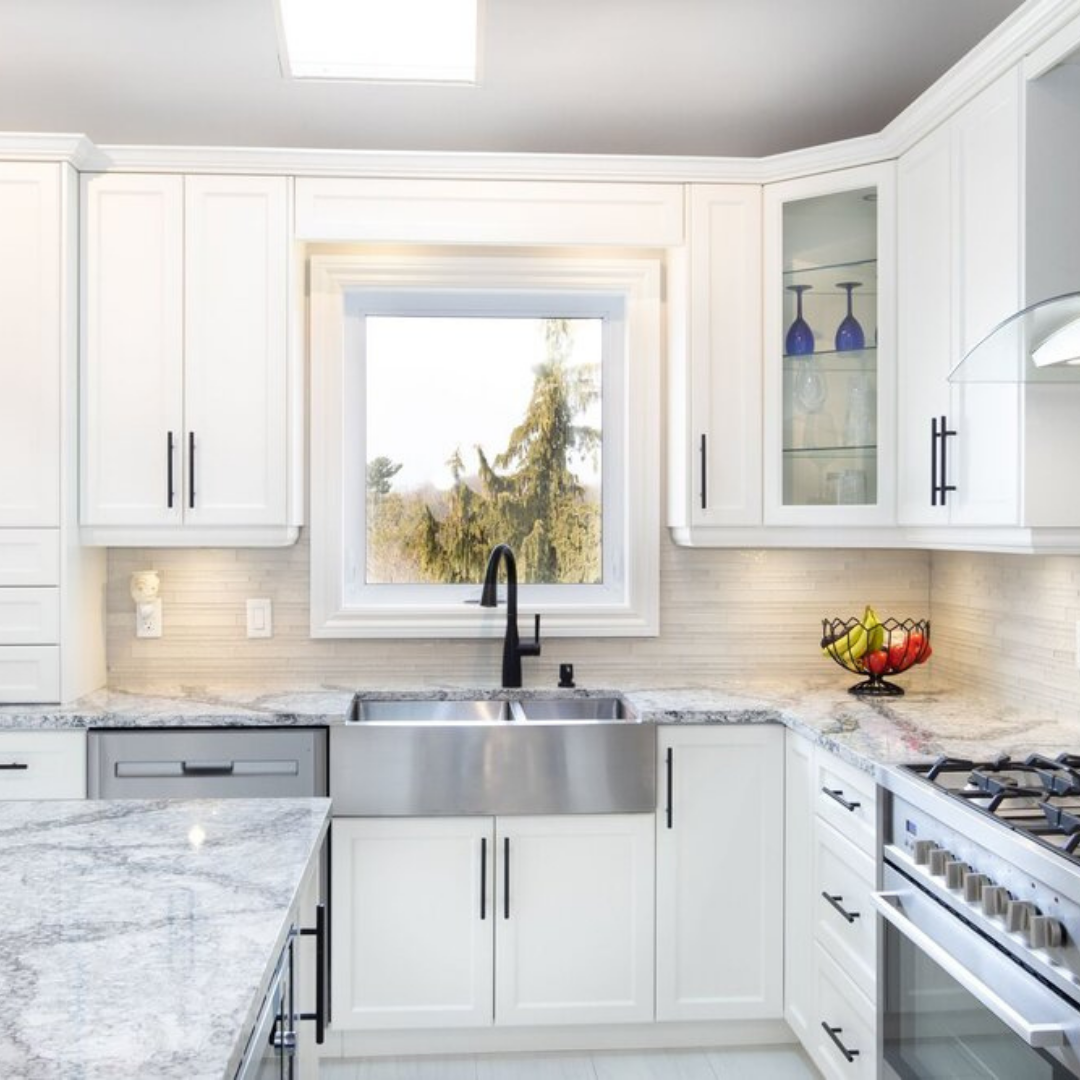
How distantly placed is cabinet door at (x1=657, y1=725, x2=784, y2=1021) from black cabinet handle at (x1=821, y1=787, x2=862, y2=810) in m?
0.32

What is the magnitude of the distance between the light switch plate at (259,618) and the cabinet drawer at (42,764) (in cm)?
67

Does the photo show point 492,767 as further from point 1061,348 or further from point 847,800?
point 1061,348

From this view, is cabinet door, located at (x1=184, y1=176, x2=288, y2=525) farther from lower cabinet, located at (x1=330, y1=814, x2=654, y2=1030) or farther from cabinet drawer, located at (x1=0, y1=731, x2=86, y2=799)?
lower cabinet, located at (x1=330, y1=814, x2=654, y2=1030)

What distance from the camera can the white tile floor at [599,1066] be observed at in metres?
2.89

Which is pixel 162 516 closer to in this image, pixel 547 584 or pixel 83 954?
pixel 547 584

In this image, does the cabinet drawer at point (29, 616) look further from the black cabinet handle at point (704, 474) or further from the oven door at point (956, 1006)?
the oven door at point (956, 1006)

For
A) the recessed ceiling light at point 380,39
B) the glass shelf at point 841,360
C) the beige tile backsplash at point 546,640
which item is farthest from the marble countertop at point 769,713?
the recessed ceiling light at point 380,39

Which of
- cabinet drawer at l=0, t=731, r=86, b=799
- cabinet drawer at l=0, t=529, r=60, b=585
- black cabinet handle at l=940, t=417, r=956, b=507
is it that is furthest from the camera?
cabinet drawer at l=0, t=529, r=60, b=585

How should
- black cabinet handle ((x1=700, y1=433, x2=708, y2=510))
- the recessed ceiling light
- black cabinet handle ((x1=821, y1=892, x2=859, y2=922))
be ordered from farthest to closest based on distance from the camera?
black cabinet handle ((x1=700, y1=433, x2=708, y2=510)) < black cabinet handle ((x1=821, y1=892, x2=859, y2=922)) < the recessed ceiling light

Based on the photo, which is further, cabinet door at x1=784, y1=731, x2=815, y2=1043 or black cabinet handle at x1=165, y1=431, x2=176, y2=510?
black cabinet handle at x1=165, y1=431, x2=176, y2=510

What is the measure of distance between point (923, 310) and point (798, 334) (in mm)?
406

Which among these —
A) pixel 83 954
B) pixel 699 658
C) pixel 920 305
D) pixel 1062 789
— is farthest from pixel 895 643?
pixel 83 954

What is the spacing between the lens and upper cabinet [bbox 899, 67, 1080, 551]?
7.76 feet

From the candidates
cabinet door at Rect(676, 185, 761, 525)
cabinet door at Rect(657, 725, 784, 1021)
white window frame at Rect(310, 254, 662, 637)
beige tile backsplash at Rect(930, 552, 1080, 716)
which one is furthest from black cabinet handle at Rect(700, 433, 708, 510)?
beige tile backsplash at Rect(930, 552, 1080, 716)
